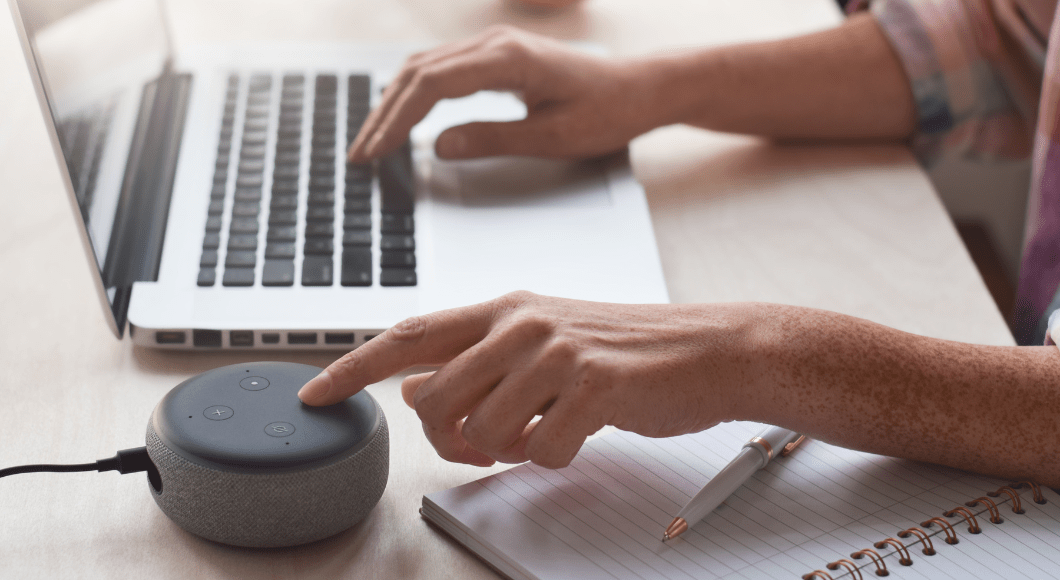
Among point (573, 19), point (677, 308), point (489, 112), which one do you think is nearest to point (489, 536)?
point (677, 308)

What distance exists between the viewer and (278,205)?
2.41 ft

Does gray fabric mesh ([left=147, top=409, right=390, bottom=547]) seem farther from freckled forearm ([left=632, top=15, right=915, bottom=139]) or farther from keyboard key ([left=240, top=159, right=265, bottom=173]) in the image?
freckled forearm ([left=632, top=15, right=915, bottom=139])

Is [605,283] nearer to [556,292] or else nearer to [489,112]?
[556,292]

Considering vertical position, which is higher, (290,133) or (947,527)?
(290,133)

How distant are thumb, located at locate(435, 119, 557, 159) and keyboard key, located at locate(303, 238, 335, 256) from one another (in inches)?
6.9

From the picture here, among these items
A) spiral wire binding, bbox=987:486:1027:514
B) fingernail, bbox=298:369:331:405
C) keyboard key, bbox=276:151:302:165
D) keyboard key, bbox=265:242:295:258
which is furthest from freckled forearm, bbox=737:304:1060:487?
keyboard key, bbox=276:151:302:165

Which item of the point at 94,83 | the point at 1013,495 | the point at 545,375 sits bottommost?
the point at 1013,495

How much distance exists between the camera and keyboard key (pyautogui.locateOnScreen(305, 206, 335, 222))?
2.37 ft

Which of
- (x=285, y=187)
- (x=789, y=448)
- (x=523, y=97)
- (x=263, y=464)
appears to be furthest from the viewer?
(x=523, y=97)

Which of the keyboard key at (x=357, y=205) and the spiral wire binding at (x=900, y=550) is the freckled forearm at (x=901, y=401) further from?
the keyboard key at (x=357, y=205)

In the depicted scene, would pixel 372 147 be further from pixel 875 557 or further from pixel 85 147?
pixel 875 557

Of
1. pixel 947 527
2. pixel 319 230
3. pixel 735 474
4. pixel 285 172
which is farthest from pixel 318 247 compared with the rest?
pixel 947 527

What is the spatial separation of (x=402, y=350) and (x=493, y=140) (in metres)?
0.38

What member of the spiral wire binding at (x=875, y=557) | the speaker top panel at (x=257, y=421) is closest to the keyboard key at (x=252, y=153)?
the speaker top panel at (x=257, y=421)
